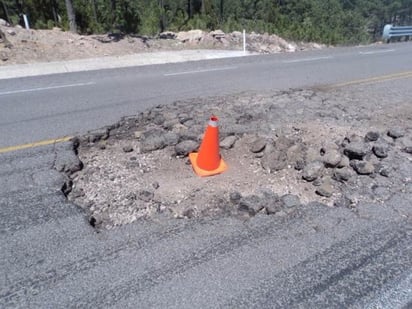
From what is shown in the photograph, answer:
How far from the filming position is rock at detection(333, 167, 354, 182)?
372cm

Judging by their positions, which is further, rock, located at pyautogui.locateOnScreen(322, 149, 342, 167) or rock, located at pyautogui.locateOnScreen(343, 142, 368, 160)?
rock, located at pyautogui.locateOnScreen(343, 142, 368, 160)

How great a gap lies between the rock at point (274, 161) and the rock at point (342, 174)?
581 mm

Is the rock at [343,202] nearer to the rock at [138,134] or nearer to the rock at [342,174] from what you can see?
the rock at [342,174]

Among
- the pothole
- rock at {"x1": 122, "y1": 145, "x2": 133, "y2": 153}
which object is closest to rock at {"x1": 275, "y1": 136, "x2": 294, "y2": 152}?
the pothole

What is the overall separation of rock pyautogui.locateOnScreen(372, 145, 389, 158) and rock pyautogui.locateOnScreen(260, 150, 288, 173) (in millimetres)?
1158

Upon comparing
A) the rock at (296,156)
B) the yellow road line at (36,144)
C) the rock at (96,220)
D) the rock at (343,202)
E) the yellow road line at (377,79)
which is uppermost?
the yellow road line at (36,144)

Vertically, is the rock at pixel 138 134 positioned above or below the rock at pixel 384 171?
above

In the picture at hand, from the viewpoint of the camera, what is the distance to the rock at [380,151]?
414 cm

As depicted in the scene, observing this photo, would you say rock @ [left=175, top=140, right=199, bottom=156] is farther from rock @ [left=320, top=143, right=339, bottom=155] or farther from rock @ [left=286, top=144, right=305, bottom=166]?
rock @ [left=320, top=143, right=339, bottom=155]

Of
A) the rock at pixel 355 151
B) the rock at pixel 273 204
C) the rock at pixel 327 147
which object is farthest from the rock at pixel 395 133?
the rock at pixel 273 204

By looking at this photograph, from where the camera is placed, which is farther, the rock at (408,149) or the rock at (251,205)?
the rock at (408,149)

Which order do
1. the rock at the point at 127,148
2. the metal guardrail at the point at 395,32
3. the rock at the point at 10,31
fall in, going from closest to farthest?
the rock at the point at 127,148 < the rock at the point at 10,31 < the metal guardrail at the point at 395,32

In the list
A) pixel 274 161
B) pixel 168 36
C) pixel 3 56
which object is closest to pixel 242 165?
pixel 274 161

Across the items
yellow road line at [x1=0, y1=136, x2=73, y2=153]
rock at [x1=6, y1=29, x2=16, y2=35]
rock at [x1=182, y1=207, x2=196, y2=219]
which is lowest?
rock at [x1=182, y1=207, x2=196, y2=219]
